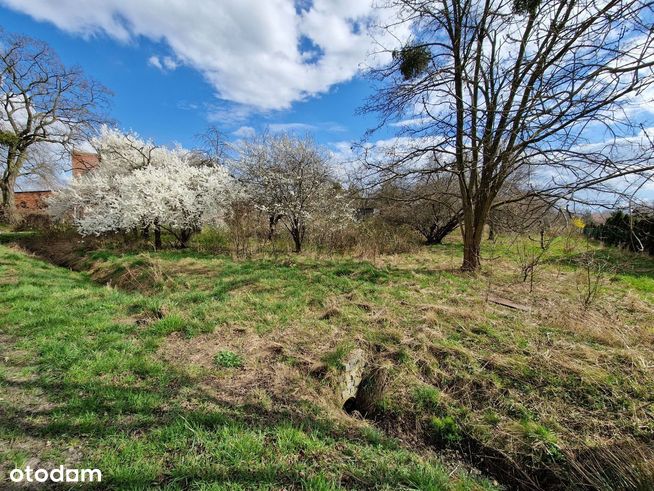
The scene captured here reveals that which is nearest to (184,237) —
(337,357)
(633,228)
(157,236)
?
(157,236)

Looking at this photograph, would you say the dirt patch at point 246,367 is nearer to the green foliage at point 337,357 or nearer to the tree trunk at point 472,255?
the green foliage at point 337,357

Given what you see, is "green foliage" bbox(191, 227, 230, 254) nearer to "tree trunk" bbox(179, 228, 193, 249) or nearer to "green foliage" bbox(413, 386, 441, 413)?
"tree trunk" bbox(179, 228, 193, 249)

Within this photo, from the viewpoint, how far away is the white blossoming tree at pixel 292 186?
11266mm

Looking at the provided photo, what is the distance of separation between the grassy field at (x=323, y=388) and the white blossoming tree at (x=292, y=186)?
5924 mm

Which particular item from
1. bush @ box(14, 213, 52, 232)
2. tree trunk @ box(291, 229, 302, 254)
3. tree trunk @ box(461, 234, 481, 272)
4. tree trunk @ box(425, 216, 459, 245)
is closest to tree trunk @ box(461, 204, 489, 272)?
tree trunk @ box(461, 234, 481, 272)

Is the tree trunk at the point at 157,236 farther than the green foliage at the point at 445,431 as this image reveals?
Yes

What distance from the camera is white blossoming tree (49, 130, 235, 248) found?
1040 cm

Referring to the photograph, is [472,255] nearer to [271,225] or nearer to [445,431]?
[445,431]

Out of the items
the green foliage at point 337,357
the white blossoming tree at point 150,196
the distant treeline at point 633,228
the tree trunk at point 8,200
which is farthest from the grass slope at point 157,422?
the tree trunk at point 8,200

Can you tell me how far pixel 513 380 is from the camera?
3.25 m

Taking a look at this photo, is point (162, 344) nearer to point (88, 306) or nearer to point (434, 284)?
point (88, 306)

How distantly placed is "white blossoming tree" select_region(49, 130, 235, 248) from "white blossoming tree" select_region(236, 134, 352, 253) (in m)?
1.30

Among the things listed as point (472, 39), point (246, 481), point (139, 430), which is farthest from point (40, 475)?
point (472, 39)

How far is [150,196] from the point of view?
1031 centimetres
